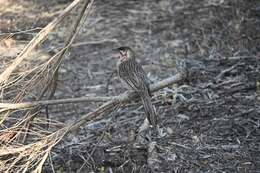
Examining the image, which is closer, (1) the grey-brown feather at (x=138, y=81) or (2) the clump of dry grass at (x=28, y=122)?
(2) the clump of dry grass at (x=28, y=122)

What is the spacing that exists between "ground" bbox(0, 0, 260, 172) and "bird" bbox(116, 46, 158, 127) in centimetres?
61

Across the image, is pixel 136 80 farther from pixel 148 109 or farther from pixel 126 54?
pixel 126 54

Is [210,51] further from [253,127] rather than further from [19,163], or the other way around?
[19,163]

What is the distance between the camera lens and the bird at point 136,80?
6.72m

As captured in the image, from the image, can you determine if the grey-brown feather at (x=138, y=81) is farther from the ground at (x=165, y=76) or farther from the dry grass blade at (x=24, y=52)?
the dry grass blade at (x=24, y=52)

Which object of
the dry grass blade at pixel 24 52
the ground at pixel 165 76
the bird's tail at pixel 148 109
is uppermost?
the dry grass blade at pixel 24 52

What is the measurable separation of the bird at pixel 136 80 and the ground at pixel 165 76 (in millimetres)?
614

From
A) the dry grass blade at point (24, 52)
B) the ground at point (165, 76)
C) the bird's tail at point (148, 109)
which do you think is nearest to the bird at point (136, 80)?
the bird's tail at point (148, 109)

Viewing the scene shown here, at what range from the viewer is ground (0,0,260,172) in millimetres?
7285

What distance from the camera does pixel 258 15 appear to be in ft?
35.3

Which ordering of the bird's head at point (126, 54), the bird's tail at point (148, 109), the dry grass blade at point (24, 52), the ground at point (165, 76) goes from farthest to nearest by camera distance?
the bird's head at point (126, 54), the ground at point (165, 76), the bird's tail at point (148, 109), the dry grass blade at point (24, 52)

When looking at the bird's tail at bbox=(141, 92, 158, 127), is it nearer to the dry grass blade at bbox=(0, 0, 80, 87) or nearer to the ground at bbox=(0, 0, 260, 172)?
the ground at bbox=(0, 0, 260, 172)

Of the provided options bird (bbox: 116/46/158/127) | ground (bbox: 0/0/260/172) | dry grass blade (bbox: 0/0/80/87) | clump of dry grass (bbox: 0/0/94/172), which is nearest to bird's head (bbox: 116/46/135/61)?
bird (bbox: 116/46/158/127)

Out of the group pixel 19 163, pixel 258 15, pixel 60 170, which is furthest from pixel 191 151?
pixel 258 15
